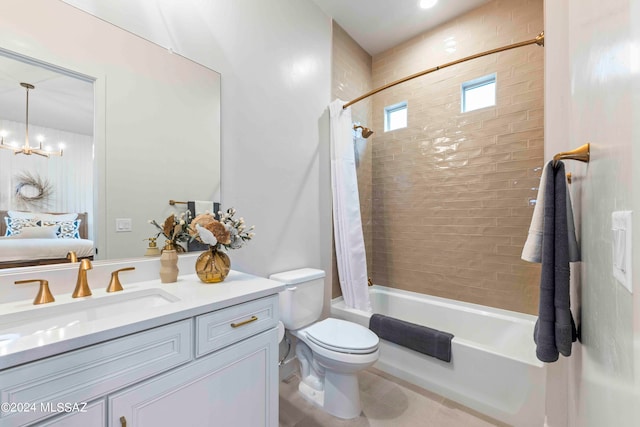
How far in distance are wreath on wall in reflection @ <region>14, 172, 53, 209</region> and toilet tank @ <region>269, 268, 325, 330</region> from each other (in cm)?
119

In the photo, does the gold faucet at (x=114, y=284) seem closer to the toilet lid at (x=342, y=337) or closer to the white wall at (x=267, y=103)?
the white wall at (x=267, y=103)

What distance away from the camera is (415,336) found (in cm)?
183

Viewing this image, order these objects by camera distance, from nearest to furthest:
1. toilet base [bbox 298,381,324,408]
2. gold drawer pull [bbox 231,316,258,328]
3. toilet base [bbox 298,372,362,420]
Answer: gold drawer pull [bbox 231,316,258,328], toilet base [bbox 298,372,362,420], toilet base [bbox 298,381,324,408]

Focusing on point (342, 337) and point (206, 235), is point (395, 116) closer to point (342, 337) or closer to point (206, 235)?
point (342, 337)

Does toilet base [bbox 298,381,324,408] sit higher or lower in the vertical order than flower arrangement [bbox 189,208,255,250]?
lower

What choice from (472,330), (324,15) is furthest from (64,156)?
(472,330)

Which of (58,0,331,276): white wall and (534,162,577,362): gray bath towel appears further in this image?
(58,0,331,276): white wall

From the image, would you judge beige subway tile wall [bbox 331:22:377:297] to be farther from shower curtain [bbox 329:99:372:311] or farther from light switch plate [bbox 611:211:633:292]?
light switch plate [bbox 611:211:633:292]

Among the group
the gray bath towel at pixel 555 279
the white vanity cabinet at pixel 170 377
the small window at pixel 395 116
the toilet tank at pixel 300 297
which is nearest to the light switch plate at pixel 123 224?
the white vanity cabinet at pixel 170 377

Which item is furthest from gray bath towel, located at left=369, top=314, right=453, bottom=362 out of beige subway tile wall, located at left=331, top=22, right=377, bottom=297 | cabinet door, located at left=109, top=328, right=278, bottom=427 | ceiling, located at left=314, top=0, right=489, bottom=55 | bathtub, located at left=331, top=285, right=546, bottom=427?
ceiling, located at left=314, top=0, right=489, bottom=55

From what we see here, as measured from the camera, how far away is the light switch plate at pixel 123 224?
1244 millimetres

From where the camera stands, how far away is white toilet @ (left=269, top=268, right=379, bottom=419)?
5.02ft

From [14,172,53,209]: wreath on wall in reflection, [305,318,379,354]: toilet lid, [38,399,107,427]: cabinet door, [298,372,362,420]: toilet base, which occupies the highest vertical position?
[14,172,53,209]: wreath on wall in reflection

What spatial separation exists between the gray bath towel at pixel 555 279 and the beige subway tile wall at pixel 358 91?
5.45ft
